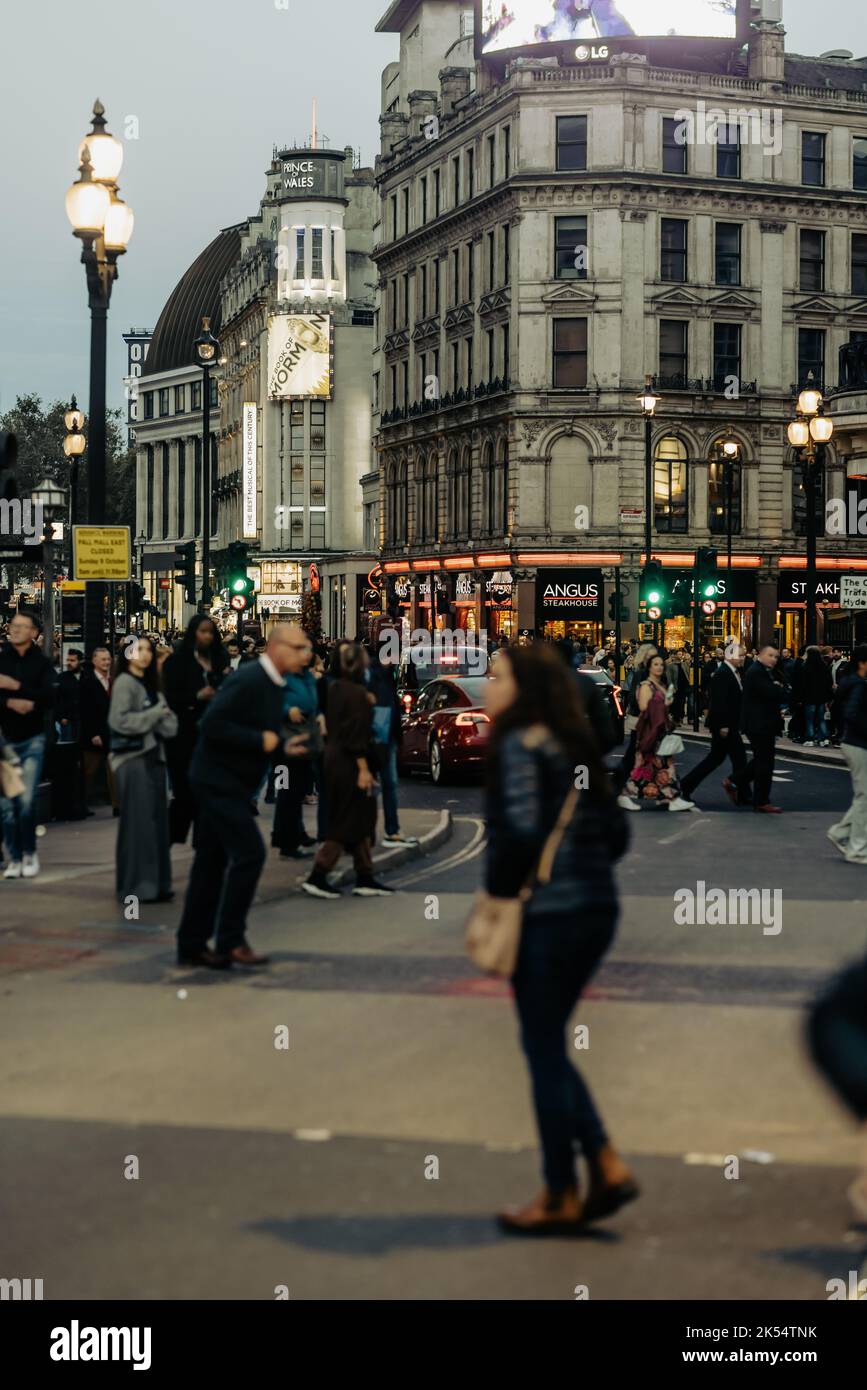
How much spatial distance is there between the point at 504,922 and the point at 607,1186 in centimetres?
94

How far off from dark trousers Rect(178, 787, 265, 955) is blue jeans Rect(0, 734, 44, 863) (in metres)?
3.66

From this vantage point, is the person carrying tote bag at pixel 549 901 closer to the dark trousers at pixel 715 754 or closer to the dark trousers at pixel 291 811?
the dark trousers at pixel 291 811

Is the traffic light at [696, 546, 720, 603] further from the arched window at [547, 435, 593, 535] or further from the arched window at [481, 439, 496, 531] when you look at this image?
the arched window at [481, 439, 496, 531]

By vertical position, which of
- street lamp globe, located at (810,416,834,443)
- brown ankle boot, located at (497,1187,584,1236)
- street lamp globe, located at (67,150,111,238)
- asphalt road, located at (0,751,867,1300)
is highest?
street lamp globe, located at (67,150,111,238)

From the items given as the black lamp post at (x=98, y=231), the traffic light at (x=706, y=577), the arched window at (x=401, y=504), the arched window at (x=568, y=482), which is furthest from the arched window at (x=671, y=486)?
the black lamp post at (x=98, y=231)

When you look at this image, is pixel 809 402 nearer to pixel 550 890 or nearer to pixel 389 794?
pixel 389 794

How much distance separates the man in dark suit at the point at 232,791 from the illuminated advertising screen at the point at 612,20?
60625mm

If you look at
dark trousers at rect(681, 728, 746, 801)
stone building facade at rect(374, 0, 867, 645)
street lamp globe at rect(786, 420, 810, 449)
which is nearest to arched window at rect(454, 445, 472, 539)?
stone building facade at rect(374, 0, 867, 645)

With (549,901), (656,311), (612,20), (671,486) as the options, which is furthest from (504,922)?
(612,20)

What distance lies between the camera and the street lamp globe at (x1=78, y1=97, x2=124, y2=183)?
1609 centimetres

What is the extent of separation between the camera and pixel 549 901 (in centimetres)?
571

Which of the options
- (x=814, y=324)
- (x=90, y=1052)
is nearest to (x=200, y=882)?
(x=90, y=1052)

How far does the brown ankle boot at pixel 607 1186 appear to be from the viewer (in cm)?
579

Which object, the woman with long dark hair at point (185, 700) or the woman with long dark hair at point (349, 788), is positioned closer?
the woman with long dark hair at point (349, 788)
